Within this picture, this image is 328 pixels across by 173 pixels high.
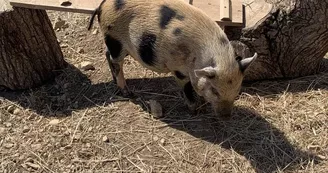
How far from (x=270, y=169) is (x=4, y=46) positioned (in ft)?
10.2

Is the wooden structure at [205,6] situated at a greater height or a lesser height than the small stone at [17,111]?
greater

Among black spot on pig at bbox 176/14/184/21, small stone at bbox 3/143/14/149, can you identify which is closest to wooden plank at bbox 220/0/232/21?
black spot on pig at bbox 176/14/184/21

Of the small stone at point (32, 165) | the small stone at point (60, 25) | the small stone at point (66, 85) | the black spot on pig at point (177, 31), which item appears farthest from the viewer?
the small stone at point (60, 25)

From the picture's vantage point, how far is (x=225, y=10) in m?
5.39

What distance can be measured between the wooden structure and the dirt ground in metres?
0.83

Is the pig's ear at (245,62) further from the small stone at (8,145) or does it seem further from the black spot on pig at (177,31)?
the small stone at (8,145)

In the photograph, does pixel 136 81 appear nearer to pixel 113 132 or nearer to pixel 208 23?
pixel 113 132

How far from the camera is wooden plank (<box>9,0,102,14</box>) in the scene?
5430 millimetres

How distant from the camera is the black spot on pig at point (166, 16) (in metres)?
4.89

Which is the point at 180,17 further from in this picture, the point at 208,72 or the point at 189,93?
the point at 189,93

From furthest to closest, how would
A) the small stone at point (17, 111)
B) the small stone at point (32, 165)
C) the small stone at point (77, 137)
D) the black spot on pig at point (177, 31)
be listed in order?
the small stone at point (17, 111)
the small stone at point (77, 137)
the small stone at point (32, 165)
the black spot on pig at point (177, 31)

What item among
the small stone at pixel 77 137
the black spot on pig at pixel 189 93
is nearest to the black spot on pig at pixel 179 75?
the black spot on pig at pixel 189 93

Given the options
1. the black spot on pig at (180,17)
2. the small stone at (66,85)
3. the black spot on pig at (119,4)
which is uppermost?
the black spot on pig at (119,4)

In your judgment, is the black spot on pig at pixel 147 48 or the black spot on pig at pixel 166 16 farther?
the black spot on pig at pixel 147 48
